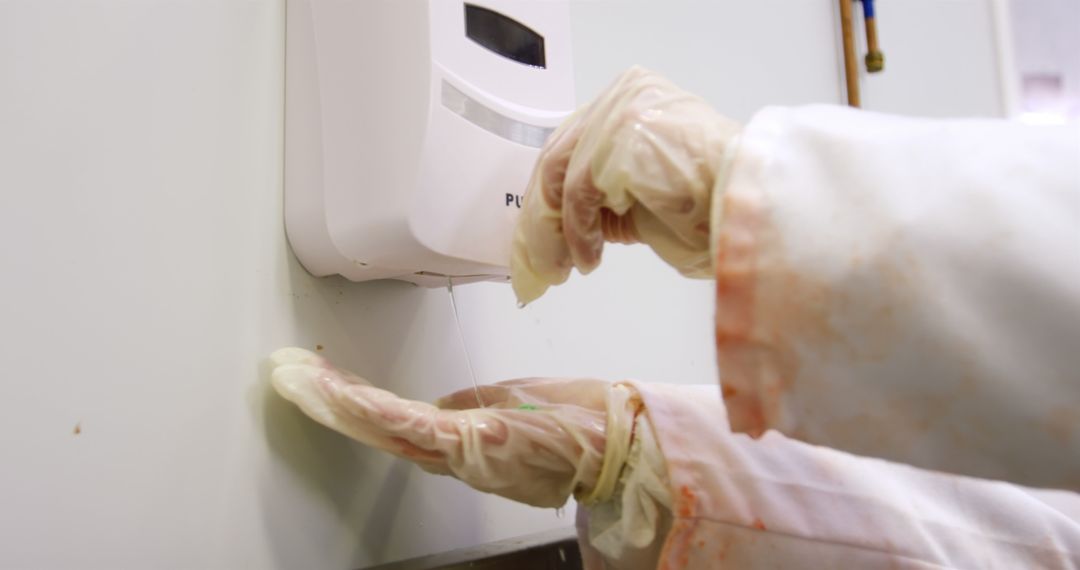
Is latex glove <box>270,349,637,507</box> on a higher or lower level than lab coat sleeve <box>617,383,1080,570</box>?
higher

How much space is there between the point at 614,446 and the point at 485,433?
99 millimetres

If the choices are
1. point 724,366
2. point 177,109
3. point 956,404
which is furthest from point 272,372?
point 956,404

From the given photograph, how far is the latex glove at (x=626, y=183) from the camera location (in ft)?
1.52

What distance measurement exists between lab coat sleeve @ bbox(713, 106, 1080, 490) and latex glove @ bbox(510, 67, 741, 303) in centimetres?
4

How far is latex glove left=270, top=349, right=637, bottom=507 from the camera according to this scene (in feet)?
1.87

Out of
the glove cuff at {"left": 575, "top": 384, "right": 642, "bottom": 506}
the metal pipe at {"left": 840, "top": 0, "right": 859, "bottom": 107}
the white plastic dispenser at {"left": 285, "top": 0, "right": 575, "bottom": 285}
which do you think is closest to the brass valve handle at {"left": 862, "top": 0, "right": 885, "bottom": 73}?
the metal pipe at {"left": 840, "top": 0, "right": 859, "bottom": 107}

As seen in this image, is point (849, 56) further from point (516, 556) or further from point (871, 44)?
point (516, 556)

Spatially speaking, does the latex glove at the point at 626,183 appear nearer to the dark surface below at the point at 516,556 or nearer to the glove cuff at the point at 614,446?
the glove cuff at the point at 614,446

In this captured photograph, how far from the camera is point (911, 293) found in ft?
1.25

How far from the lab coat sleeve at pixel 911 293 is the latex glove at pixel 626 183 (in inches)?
1.6

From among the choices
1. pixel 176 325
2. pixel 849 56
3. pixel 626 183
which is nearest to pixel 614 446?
pixel 626 183

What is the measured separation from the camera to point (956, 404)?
385 mm

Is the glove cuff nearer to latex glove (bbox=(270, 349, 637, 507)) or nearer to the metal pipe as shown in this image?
latex glove (bbox=(270, 349, 637, 507))

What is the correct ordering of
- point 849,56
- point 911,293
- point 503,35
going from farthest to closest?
point 849,56, point 503,35, point 911,293
